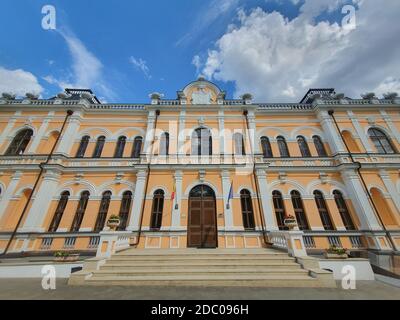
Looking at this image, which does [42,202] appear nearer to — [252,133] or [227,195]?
[227,195]

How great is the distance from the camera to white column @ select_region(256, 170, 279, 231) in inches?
391

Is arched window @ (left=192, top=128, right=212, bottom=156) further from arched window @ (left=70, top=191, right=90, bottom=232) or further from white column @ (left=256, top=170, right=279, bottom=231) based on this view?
arched window @ (left=70, top=191, right=90, bottom=232)

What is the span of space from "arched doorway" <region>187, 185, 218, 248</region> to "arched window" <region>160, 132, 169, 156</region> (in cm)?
354

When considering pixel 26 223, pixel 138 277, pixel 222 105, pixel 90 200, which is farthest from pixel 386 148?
pixel 26 223

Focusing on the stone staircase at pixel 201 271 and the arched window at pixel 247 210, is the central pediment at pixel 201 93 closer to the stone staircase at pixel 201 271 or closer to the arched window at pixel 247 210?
the arched window at pixel 247 210

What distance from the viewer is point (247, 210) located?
10.6 meters

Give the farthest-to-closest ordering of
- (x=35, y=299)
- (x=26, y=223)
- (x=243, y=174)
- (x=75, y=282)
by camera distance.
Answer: (x=243, y=174) < (x=26, y=223) < (x=75, y=282) < (x=35, y=299)

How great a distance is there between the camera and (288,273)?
596 cm

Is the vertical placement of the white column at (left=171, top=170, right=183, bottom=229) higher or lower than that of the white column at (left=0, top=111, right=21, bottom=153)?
lower

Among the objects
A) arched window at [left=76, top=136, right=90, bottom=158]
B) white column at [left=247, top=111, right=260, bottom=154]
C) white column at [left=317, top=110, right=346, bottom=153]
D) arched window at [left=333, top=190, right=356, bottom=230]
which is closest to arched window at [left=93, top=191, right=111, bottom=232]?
arched window at [left=76, top=136, right=90, bottom=158]

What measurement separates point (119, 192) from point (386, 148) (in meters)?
19.2

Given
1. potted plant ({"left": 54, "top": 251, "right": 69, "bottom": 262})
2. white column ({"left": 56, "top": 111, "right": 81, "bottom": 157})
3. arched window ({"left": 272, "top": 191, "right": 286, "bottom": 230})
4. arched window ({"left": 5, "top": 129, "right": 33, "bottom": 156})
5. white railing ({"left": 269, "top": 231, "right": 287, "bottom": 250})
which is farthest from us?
arched window ({"left": 5, "top": 129, "right": 33, "bottom": 156})

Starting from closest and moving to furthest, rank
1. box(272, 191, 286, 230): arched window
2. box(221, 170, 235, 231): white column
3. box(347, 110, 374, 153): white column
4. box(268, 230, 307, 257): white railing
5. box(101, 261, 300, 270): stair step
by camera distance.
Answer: box(101, 261, 300, 270): stair step, box(268, 230, 307, 257): white railing, box(221, 170, 235, 231): white column, box(272, 191, 286, 230): arched window, box(347, 110, 374, 153): white column
